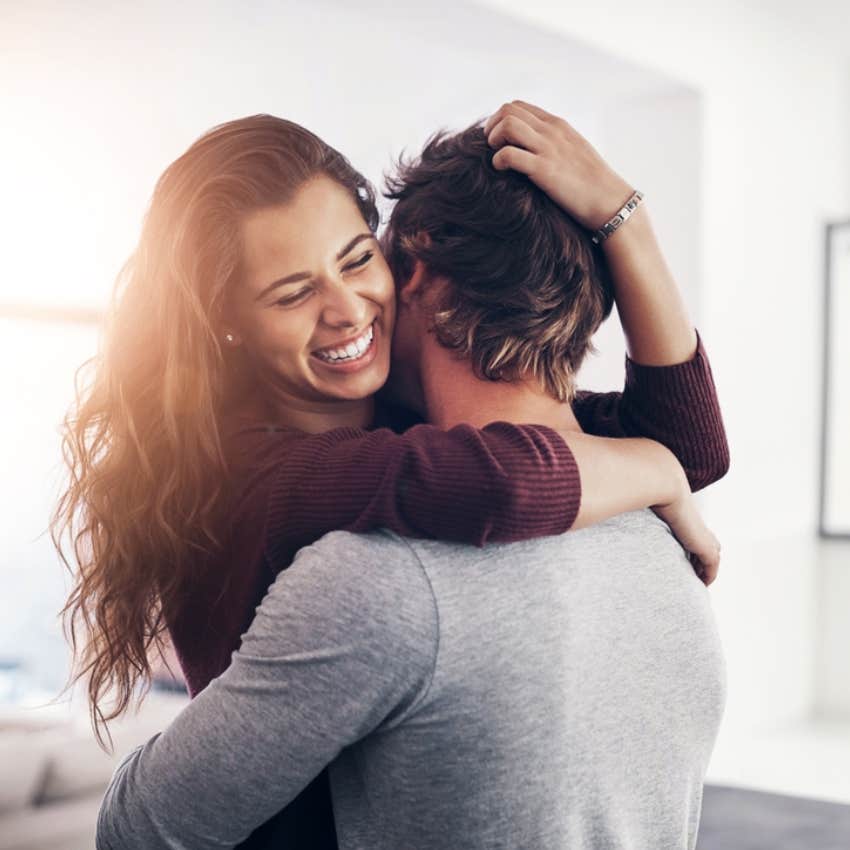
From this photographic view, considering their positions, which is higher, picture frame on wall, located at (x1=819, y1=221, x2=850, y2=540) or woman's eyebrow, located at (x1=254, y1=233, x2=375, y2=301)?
woman's eyebrow, located at (x1=254, y1=233, x2=375, y2=301)

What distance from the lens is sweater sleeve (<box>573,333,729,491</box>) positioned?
1.17m

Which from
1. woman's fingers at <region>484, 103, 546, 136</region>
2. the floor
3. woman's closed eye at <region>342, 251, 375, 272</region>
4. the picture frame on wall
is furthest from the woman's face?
the picture frame on wall

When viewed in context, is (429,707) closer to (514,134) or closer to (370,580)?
(370,580)

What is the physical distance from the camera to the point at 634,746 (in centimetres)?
96

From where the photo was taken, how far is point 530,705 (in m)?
0.88

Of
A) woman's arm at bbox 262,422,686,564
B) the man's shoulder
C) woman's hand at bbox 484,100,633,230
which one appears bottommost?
the man's shoulder

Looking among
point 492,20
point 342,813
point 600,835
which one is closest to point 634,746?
point 600,835

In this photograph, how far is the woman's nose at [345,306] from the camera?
1.22 metres

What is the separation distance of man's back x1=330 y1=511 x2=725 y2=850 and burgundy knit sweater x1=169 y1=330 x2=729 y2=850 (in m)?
0.03

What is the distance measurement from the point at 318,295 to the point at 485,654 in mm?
536

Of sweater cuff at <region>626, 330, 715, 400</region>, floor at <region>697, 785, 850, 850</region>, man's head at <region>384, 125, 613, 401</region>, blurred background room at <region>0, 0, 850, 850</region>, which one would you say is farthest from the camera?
blurred background room at <region>0, 0, 850, 850</region>

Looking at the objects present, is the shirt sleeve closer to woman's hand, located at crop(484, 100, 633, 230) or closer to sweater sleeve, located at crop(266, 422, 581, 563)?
sweater sleeve, located at crop(266, 422, 581, 563)

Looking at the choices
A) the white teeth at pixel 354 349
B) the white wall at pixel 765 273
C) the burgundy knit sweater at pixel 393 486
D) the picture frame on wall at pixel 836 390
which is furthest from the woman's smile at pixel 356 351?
the picture frame on wall at pixel 836 390

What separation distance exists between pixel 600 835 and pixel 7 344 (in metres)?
4.91
